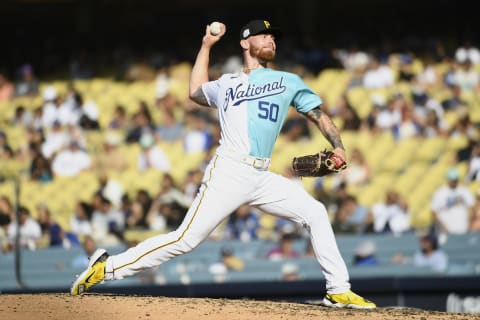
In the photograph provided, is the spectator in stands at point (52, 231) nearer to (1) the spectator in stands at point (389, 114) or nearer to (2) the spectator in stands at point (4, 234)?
(2) the spectator in stands at point (4, 234)

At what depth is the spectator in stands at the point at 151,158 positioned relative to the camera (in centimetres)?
1116

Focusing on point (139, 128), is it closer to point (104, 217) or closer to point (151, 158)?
point (151, 158)

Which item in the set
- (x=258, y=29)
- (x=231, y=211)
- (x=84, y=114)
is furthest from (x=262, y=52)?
(x=84, y=114)

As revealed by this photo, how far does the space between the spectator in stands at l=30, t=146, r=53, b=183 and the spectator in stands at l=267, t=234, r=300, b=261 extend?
10.1 feet

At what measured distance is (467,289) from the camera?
850cm

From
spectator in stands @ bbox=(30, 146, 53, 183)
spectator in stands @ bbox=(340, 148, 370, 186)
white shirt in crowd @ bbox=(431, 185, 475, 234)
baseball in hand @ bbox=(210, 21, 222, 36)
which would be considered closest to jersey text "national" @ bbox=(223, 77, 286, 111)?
baseball in hand @ bbox=(210, 21, 222, 36)

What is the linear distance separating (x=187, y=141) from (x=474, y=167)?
342 centimetres

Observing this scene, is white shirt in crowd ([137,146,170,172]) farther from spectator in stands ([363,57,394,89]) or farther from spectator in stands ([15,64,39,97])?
spectator in stands ([363,57,394,89])

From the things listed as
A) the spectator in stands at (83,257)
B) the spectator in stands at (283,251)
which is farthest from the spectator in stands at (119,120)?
the spectator in stands at (283,251)

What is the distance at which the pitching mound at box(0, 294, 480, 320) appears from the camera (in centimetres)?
497

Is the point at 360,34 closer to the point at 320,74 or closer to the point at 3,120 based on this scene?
the point at 320,74

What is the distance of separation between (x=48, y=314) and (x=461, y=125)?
738 centimetres

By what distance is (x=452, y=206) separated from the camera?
991 cm

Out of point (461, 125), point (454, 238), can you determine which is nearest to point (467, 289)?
point (454, 238)
